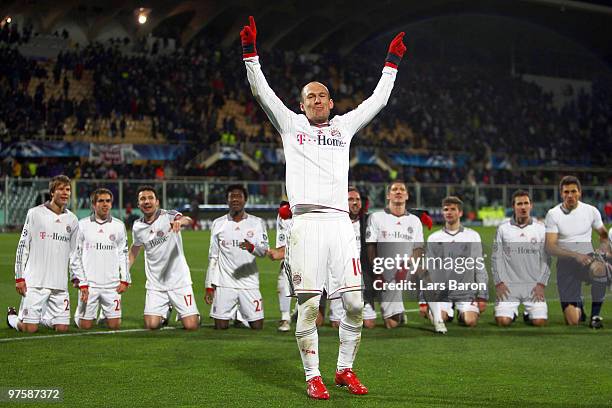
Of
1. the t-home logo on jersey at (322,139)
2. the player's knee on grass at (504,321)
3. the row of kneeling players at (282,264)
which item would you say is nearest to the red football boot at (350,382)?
the t-home logo on jersey at (322,139)

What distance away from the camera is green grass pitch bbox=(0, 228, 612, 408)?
6945 mm

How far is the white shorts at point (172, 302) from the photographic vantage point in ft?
37.7

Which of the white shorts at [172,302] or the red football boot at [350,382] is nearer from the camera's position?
the red football boot at [350,382]

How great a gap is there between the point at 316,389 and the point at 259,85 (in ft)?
7.53

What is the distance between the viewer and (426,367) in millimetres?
8383

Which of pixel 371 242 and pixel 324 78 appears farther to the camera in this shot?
pixel 324 78

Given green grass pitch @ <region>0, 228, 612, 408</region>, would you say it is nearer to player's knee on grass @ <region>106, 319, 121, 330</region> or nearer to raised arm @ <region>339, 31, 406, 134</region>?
player's knee on grass @ <region>106, 319, 121, 330</region>

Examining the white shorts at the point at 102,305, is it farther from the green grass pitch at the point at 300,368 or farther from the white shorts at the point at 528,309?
the white shorts at the point at 528,309

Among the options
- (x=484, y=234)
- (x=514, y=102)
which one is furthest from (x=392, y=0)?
(x=484, y=234)

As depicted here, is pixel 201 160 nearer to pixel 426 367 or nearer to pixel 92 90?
pixel 92 90

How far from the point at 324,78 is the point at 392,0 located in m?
5.27

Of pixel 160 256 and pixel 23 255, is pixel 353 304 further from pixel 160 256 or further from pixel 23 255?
pixel 23 255

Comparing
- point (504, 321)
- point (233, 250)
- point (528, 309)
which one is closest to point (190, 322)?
point (233, 250)

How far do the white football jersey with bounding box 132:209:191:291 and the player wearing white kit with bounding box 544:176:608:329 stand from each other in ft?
14.9
